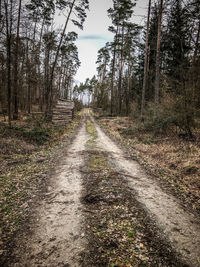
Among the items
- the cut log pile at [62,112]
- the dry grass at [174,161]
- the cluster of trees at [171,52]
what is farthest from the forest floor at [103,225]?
the cut log pile at [62,112]

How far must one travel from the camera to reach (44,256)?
8.65ft

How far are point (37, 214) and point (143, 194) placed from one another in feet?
9.77

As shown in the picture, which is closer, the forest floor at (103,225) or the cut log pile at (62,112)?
the forest floor at (103,225)

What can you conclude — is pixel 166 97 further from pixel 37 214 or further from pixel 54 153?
pixel 37 214

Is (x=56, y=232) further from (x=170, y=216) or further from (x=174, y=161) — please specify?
(x=174, y=161)

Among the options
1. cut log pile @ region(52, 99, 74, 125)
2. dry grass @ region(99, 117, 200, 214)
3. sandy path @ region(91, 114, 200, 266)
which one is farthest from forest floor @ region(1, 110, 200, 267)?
cut log pile @ region(52, 99, 74, 125)

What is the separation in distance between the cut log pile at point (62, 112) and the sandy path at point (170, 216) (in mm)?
13757

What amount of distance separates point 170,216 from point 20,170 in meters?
5.48

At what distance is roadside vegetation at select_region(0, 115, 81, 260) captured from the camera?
3.62 meters

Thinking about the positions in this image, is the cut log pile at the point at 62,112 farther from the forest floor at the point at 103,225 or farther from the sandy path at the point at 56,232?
the sandy path at the point at 56,232

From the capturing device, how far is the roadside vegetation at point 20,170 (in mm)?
3625

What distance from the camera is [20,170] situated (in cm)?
616

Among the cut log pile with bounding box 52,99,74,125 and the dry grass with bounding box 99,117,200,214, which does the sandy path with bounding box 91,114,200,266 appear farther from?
the cut log pile with bounding box 52,99,74,125

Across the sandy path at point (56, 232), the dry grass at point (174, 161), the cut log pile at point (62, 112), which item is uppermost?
the cut log pile at point (62, 112)
